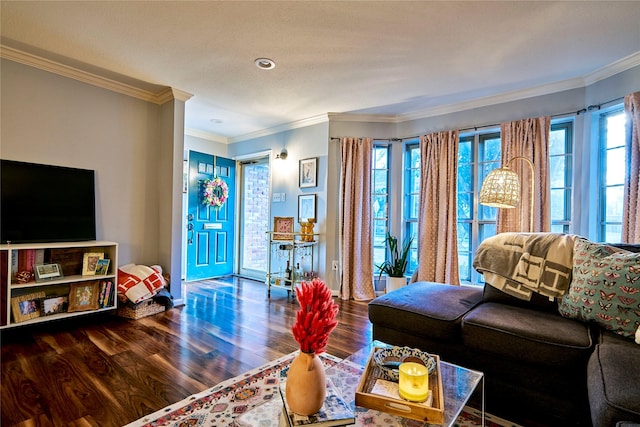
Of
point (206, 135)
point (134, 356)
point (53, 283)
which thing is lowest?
point (134, 356)

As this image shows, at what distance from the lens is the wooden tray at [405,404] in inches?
42.8

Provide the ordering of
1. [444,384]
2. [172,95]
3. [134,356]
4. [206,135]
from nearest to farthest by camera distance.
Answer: [444,384], [134,356], [172,95], [206,135]

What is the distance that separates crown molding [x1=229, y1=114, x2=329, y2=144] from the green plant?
5.87 ft

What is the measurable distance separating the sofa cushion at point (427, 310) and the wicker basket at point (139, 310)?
2309mm

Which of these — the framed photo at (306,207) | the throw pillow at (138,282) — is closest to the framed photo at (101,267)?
the throw pillow at (138,282)

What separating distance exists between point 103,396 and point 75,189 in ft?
6.80

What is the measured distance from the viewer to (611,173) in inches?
109

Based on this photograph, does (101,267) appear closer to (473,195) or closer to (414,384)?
(414,384)

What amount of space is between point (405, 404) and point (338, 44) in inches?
93.0

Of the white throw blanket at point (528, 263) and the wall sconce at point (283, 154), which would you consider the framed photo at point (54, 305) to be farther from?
the white throw blanket at point (528, 263)

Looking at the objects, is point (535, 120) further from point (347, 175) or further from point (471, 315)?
point (471, 315)

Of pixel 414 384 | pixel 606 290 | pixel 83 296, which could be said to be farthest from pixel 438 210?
pixel 83 296

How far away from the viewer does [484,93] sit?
3281 millimetres

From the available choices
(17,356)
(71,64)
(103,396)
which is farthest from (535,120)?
(17,356)
